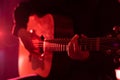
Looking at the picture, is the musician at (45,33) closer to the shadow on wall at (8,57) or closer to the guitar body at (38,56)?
the guitar body at (38,56)

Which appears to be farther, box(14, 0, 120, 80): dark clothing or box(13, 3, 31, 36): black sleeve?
box(13, 3, 31, 36): black sleeve

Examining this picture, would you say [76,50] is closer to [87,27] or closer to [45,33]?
[87,27]

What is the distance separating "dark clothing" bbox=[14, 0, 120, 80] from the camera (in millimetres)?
1079

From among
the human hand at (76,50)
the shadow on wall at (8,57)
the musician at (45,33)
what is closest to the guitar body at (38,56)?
the musician at (45,33)

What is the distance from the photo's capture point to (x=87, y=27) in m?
1.19

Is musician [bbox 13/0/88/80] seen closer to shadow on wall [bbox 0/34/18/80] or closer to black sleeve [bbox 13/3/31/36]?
black sleeve [bbox 13/3/31/36]

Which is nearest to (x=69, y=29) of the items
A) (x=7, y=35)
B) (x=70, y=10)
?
(x=70, y=10)

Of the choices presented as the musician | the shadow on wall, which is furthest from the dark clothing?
the shadow on wall

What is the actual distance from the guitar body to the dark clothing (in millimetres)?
39

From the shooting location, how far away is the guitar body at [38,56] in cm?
126

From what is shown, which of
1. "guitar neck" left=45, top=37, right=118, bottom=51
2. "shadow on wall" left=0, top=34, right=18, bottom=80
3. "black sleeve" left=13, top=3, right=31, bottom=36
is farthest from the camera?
"shadow on wall" left=0, top=34, right=18, bottom=80

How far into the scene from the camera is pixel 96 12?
3.78 feet

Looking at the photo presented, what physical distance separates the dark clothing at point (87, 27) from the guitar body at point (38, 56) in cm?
4

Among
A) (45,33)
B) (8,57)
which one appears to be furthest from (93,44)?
(8,57)
